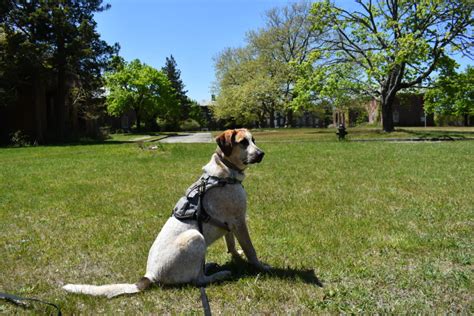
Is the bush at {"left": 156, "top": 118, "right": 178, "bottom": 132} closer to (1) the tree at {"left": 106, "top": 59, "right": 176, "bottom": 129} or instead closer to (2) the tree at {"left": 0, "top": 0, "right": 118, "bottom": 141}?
(1) the tree at {"left": 106, "top": 59, "right": 176, "bottom": 129}

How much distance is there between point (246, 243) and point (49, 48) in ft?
91.4

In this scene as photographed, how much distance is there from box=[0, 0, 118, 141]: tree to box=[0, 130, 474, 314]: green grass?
714 inches

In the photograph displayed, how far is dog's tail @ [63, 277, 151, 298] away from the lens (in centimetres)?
327

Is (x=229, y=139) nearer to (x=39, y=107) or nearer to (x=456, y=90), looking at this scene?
(x=456, y=90)

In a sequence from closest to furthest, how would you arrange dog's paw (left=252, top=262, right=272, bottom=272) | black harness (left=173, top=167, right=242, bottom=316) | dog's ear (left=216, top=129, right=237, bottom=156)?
black harness (left=173, top=167, right=242, bottom=316) → dog's ear (left=216, top=129, right=237, bottom=156) → dog's paw (left=252, top=262, right=272, bottom=272)

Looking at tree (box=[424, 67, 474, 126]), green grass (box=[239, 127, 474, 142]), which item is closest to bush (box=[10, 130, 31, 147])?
green grass (box=[239, 127, 474, 142])

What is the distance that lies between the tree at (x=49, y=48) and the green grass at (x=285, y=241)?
18.1 meters

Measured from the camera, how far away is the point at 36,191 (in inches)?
356

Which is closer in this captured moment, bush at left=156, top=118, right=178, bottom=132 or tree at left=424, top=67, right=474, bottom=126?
tree at left=424, top=67, right=474, bottom=126

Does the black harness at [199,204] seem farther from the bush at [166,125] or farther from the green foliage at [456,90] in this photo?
the bush at [166,125]

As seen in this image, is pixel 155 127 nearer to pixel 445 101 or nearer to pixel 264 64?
pixel 264 64

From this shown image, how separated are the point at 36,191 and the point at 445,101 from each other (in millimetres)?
27973

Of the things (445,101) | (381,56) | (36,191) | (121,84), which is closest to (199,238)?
(36,191)

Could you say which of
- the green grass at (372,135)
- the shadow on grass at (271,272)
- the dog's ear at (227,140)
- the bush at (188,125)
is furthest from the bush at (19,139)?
the bush at (188,125)
